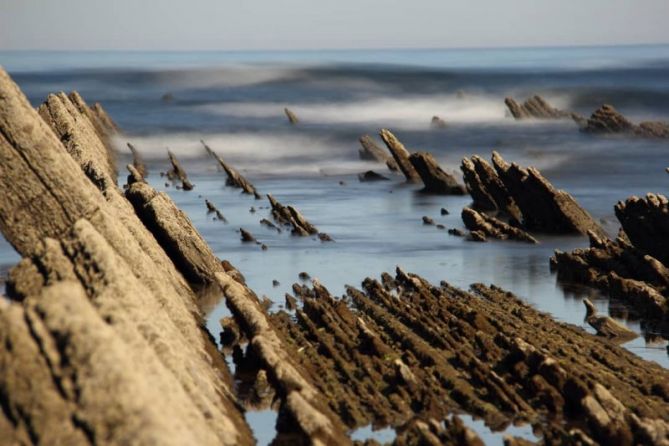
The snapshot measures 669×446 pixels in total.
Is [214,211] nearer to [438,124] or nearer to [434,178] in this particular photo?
[434,178]

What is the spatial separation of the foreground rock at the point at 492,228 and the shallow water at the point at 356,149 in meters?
0.53

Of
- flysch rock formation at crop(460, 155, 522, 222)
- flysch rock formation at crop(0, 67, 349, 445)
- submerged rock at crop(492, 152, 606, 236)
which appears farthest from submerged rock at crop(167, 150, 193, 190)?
flysch rock formation at crop(0, 67, 349, 445)

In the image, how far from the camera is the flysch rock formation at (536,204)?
30656mm

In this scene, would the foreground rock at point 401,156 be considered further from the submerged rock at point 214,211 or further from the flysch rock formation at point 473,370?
the flysch rock formation at point 473,370

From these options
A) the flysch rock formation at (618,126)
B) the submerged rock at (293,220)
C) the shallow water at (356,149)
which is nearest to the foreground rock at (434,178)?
the shallow water at (356,149)

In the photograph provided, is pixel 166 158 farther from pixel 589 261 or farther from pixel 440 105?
pixel 440 105

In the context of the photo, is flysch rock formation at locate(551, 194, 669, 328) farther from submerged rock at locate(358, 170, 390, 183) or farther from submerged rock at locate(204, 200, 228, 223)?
submerged rock at locate(358, 170, 390, 183)

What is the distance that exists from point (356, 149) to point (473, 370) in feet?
159

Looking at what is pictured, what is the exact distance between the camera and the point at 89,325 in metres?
9.90

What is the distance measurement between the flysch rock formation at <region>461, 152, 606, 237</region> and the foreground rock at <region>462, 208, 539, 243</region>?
0.99 m

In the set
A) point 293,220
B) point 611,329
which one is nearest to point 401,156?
point 293,220

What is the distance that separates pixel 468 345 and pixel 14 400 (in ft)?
28.6

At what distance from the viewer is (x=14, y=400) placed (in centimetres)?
970

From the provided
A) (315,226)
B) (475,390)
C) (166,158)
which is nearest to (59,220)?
(475,390)
